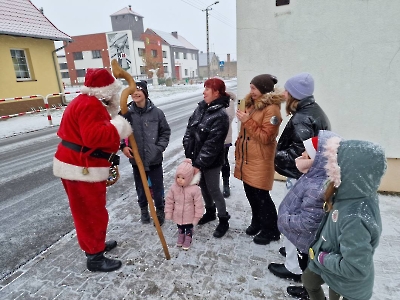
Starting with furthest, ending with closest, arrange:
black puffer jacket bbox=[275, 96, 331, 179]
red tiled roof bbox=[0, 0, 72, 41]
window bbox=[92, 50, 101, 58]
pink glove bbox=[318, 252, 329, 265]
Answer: window bbox=[92, 50, 101, 58] < red tiled roof bbox=[0, 0, 72, 41] < black puffer jacket bbox=[275, 96, 331, 179] < pink glove bbox=[318, 252, 329, 265]

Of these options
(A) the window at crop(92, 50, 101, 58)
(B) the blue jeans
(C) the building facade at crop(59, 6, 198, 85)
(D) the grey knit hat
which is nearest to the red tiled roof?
(B) the blue jeans

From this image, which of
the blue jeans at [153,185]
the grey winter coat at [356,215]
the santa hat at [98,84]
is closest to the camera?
the grey winter coat at [356,215]

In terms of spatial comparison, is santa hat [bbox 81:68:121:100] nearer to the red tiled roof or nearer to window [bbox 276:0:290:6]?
window [bbox 276:0:290:6]

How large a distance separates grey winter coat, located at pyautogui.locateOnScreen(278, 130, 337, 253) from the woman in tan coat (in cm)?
88

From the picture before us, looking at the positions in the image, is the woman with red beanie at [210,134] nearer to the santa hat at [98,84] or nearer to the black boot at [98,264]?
the santa hat at [98,84]

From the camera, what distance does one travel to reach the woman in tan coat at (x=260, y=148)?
293cm

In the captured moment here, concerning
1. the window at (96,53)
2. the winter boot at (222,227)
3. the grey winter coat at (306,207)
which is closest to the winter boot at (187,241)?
the winter boot at (222,227)

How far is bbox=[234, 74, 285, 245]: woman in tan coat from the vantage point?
2932 mm

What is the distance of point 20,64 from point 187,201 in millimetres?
16664

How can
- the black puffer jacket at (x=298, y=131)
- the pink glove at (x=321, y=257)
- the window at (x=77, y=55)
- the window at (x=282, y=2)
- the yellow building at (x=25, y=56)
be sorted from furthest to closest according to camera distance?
the window at (x=77, y=55), the yellow building at (x=25, y=56), the window at (x=282, y=2), the black puffer jacket at (x=298, y=131), the pink glove at (x=321, y=257)

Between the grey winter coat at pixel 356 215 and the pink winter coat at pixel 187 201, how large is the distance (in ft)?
5.41

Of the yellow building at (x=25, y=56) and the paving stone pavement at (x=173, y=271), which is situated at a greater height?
the yellow building at (x=25, y=56)

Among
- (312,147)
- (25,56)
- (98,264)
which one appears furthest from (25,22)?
(312,147)

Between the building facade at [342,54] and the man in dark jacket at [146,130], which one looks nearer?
the man in dark jacket at [146,130]
